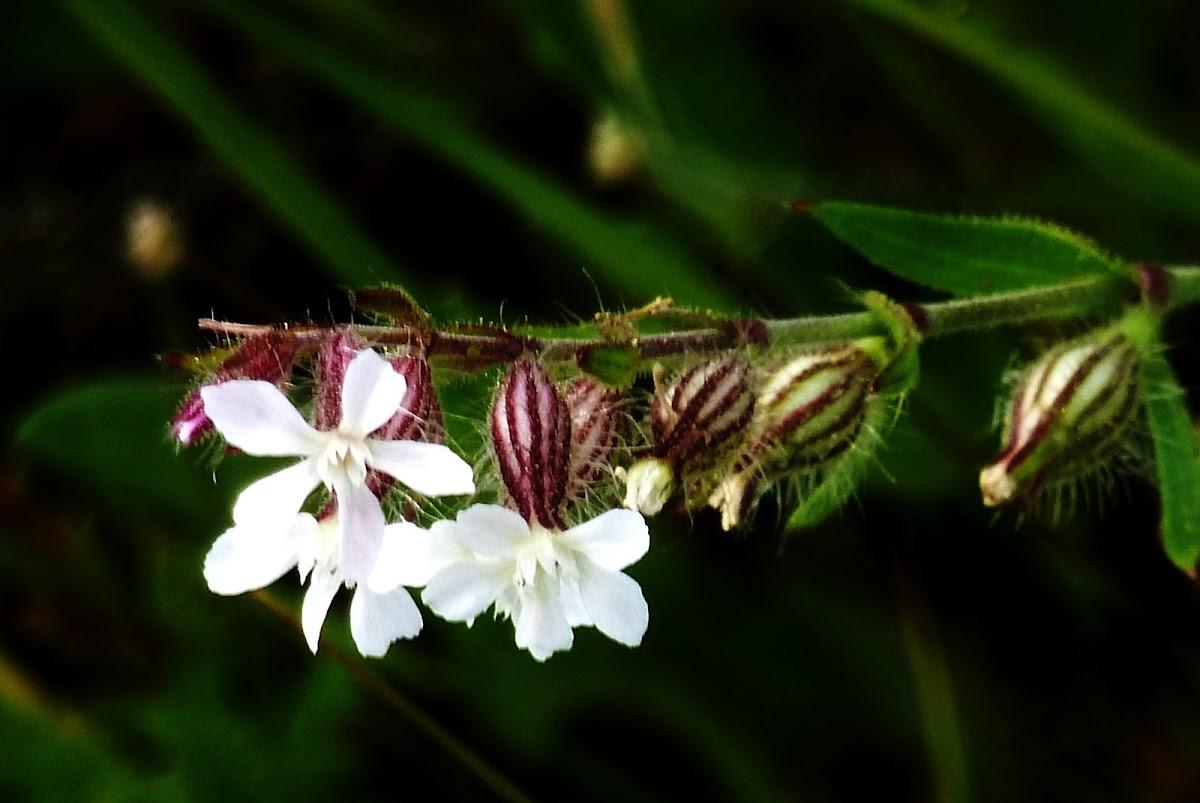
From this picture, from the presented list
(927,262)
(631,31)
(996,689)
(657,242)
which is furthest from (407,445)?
(996,689)

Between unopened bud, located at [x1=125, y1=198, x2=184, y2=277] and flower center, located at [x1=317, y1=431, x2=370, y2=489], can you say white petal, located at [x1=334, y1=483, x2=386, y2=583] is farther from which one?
unopened bud, located at [x1=125, y1=198, x2=184, y2=277]

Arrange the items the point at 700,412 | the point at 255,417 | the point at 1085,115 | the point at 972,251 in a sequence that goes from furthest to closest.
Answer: the point at 1085,115
the point at 972,251
the point at 700,412
the point at 255,417

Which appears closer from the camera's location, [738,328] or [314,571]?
[314,571]

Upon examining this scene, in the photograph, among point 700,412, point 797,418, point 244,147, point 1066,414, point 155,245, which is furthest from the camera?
point 155,245

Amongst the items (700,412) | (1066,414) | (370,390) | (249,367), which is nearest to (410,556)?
(370,390)

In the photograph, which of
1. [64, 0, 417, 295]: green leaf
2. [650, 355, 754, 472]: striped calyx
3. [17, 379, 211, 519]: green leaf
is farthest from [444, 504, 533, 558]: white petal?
[64, 0, 417, 295]: green leaf

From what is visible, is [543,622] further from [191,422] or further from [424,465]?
[191,422]

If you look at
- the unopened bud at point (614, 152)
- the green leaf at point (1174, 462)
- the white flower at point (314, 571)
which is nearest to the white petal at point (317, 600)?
the white flower at point (314, 571)
